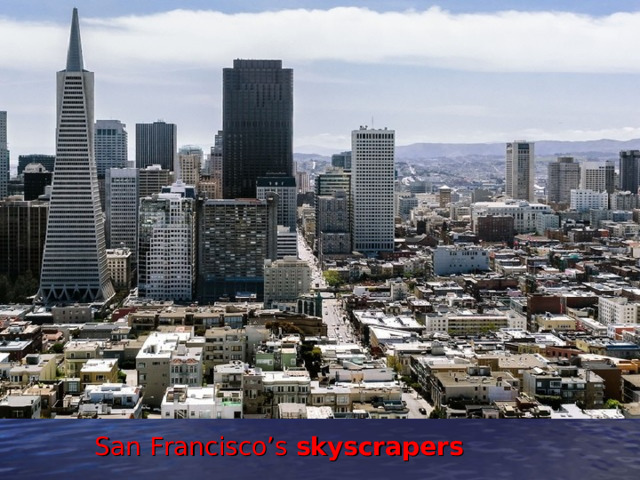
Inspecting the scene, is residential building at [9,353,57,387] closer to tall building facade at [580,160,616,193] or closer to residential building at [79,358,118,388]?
residential building at [79,358,118,388]

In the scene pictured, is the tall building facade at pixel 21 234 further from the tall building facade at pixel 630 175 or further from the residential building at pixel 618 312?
the tall building facade at pixel 630 175

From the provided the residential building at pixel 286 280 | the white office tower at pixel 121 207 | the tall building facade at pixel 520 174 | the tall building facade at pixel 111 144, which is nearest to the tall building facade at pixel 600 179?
the tall building facade at pixel 520 174

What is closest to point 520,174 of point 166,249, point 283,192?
point 283,192

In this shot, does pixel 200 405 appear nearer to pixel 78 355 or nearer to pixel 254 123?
pixel 78 355

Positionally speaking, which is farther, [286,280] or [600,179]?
[600,179]

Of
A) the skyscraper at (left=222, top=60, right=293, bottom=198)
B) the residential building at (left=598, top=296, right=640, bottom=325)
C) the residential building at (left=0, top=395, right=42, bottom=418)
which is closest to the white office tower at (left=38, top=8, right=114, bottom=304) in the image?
the residential building at (left=598, top=296, right=640, bottom=325)

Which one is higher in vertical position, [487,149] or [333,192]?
[487,149]

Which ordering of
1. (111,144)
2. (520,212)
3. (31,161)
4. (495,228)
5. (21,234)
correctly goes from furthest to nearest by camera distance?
(111,144), (520,212), (495,228), (31,161), (21,234)

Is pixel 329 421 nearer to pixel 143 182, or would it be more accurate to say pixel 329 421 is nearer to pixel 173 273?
pixel 173 273
